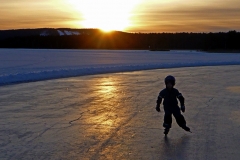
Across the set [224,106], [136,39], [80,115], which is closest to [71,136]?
[80,115]

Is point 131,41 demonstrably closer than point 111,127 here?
No

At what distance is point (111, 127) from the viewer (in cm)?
722

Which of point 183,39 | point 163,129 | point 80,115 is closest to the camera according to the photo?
point 163,129

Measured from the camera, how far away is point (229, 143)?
611cm

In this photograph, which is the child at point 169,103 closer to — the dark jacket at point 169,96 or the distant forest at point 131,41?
the dark jacket at point 169,96

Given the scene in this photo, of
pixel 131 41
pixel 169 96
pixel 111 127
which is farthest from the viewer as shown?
pixel 131 41

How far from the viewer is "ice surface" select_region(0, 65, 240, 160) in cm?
559

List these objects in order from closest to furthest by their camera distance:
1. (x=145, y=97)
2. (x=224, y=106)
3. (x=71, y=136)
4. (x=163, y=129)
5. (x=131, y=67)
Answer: (x=71, y=136) → (x=163, y=129) → (x=224, y=106) → (x=145, y=97) → (x=131, y=67)

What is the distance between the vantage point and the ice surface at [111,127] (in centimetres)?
559

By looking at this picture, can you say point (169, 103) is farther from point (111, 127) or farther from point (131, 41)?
point (131, 41)

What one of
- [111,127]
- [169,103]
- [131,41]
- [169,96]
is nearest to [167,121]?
[169,103]

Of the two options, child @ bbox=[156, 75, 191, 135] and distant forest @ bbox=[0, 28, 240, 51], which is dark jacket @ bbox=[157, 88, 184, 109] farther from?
distant forest @ bbox=[0, 28, 240, 51]

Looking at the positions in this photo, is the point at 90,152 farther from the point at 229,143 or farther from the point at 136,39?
the point at 136,39

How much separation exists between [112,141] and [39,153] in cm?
116
